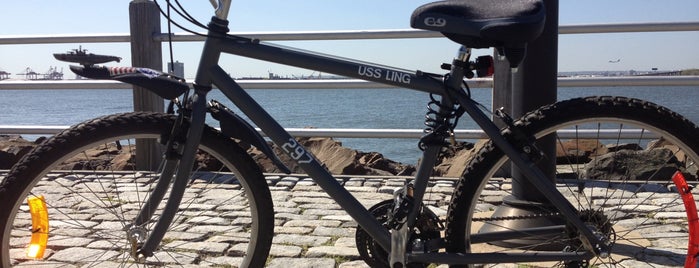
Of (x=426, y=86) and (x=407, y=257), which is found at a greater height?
(x=426, y=86)

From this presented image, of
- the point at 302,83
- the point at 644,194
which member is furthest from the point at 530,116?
the point at 302,83

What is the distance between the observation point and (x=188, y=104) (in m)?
2.21

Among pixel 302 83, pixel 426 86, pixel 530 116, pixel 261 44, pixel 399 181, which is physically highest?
pixel 302 83

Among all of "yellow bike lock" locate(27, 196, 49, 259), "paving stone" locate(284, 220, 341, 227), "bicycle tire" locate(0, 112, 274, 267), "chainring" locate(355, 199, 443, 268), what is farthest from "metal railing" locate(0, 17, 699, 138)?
"yellow bike lock" locate(27, 196, 49, 259)

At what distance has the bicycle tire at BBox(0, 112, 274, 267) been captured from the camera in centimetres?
209

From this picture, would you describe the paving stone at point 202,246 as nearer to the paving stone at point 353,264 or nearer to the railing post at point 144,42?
the paving stone at point 353,264

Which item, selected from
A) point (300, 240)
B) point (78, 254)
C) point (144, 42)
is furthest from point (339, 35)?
point (78, 254)

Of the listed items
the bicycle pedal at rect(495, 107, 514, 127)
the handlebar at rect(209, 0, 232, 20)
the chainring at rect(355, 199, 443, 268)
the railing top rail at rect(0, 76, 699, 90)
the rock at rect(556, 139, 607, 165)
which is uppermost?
the railing top rail at rect(0, 76, 699, 90)

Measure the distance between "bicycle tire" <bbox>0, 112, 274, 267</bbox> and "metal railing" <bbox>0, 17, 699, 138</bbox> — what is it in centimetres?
165

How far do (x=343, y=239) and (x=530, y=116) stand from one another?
145 cm

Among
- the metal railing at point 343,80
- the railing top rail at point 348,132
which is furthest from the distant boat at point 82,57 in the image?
the railing top rail at point 348,132

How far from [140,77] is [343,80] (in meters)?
2.98

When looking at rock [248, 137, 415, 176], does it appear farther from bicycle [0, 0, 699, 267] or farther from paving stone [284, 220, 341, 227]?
bicycle [0, 0, 699, 267]

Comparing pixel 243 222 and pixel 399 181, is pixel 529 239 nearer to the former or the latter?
pixel 243 222
